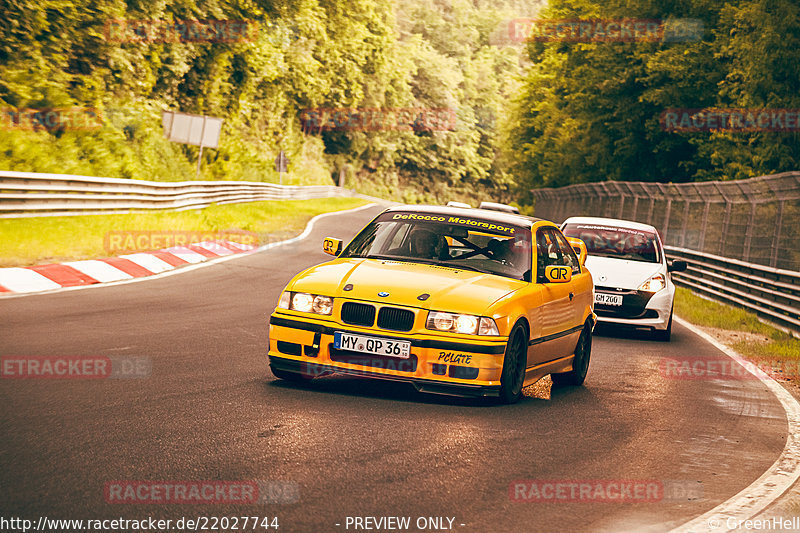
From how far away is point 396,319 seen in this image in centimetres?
753

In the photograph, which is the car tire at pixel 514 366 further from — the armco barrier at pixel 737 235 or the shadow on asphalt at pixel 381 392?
the armco barrier at pixel 737 235

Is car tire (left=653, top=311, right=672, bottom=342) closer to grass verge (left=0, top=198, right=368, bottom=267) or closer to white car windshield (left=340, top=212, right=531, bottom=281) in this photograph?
white car windshield (left=340, top=212, right=531, bottom=281)

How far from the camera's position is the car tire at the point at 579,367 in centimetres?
958

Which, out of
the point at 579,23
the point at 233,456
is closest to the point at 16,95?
the point at 233,456

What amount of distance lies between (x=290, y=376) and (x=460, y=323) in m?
1.49

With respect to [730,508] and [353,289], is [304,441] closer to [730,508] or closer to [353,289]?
[353,289]

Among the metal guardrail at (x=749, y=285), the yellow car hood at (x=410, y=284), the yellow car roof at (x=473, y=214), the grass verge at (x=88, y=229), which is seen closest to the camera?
the yellow car hood at (x=410, y=284)

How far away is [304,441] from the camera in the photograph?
6.20m

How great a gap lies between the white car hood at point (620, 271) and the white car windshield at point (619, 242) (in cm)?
22

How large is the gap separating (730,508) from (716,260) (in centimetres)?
1710

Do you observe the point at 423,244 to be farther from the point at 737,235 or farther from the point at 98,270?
the point at 737,235

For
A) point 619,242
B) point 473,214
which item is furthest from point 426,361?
point 619,242

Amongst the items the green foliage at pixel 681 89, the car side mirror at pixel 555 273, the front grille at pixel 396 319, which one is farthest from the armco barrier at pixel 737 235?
the front grille at pixel 396 319

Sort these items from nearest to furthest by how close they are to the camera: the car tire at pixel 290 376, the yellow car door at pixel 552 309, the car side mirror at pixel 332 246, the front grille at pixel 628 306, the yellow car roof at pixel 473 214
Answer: the car tire at pixel 290 376 < the yellow car door at pixel 552 309 < the yellow car roof at pixel 473 214 < the car side mirror at pixel 332 246 < the front grille at pixel 628 306
